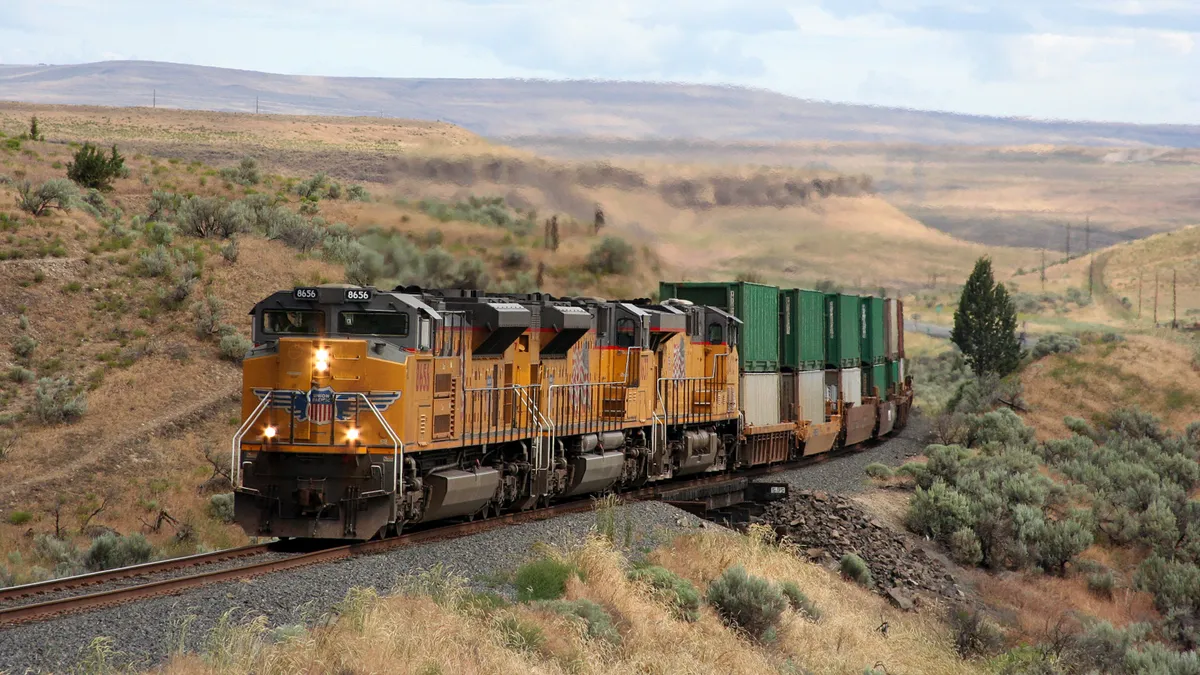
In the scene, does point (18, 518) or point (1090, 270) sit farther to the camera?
A: point (1090, 270)

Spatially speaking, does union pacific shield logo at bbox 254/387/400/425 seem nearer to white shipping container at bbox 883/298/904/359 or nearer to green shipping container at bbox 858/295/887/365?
green shipping container at bbox 858/295/887/365

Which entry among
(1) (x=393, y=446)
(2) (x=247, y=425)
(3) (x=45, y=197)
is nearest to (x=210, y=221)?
(3) (x=45, y=197)

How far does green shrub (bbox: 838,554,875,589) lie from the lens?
63.6 feet

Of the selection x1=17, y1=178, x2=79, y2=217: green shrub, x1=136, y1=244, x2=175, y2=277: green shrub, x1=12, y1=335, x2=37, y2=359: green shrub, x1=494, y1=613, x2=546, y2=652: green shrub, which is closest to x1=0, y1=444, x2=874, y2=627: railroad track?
x1=494, y1=613, x2=546, y2=652: green shrub

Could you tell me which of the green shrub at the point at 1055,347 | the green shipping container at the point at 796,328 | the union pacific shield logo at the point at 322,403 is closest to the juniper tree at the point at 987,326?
the green shrub at the point at 1055,347

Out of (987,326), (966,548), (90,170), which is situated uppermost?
(90,170)

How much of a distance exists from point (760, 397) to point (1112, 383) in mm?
26275

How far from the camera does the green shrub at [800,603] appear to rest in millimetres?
15750

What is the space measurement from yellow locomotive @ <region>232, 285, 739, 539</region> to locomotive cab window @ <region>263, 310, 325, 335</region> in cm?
2

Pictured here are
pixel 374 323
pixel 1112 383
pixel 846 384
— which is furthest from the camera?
pixel 1112 383

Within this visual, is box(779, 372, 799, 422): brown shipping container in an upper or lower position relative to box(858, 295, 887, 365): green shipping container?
lower

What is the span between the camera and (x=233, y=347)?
33.3 m

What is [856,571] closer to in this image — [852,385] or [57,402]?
[852,385]

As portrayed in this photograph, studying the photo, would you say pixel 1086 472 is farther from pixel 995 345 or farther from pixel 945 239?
pixel 945 239
